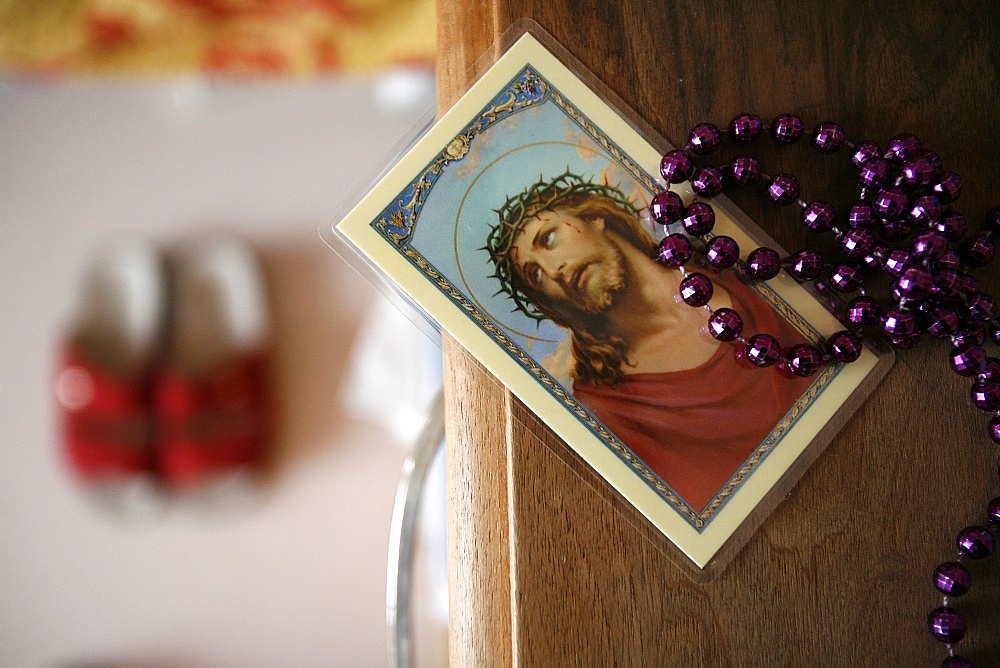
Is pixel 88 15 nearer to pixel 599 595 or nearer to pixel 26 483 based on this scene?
pixel 599 595

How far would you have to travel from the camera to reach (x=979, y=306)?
298 millimetres

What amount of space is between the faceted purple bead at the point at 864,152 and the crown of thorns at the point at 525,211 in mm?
107

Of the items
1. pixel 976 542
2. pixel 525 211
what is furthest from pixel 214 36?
pixel 976 542

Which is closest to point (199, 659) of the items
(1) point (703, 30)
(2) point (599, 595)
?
(2) point (599, 595)

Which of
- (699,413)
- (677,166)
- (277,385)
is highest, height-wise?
(277,385)

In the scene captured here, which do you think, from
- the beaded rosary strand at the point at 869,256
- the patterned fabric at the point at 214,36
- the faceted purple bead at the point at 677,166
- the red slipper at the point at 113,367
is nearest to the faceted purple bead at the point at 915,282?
the beaded rosary strand at the point at 869,256

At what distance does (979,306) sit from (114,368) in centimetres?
135

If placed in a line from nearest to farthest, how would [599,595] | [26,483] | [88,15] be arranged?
[599,595]
[88,15]
[26,483]

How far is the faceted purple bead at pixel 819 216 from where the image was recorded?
30cm

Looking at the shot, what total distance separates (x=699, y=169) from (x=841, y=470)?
0.15 metres

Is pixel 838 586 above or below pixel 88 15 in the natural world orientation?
below

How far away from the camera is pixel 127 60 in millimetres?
545

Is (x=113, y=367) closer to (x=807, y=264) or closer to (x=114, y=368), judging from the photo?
(x=114, y=368)

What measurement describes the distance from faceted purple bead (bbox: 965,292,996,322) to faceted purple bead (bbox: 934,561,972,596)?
110mm
